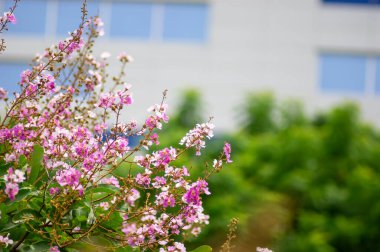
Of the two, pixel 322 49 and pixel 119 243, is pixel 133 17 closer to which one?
pixel 322 49

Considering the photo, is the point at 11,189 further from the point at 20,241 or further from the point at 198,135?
the point at 198,135

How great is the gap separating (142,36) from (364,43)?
16.9 ft

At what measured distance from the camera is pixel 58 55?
223 centimetres

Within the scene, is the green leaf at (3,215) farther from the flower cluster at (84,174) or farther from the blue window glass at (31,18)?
the blue window glass at (31,18)

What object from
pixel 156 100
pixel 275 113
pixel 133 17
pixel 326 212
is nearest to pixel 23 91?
pixel 326 212

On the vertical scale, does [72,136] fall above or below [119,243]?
above

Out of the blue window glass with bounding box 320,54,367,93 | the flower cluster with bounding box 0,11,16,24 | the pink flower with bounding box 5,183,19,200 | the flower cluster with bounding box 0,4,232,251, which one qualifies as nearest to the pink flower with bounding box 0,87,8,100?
the flower cluster with bounding box 0,4,232,251

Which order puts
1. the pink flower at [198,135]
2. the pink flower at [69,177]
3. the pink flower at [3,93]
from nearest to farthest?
1. the pink flower at [69,177]
2. the pink flower at [198,135]
3. the pink flower at [3,93]

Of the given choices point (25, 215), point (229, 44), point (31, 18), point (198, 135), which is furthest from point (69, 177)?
point (31, 18)

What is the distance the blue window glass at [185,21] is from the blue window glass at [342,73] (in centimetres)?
291

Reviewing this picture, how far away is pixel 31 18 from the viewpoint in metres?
16.0

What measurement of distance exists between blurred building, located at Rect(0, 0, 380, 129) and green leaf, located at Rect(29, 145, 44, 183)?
13.1 metres

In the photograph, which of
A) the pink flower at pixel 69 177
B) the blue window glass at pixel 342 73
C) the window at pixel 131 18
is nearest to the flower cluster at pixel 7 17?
the pink flower at pixel 69 177

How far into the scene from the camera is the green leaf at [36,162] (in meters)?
2.20
